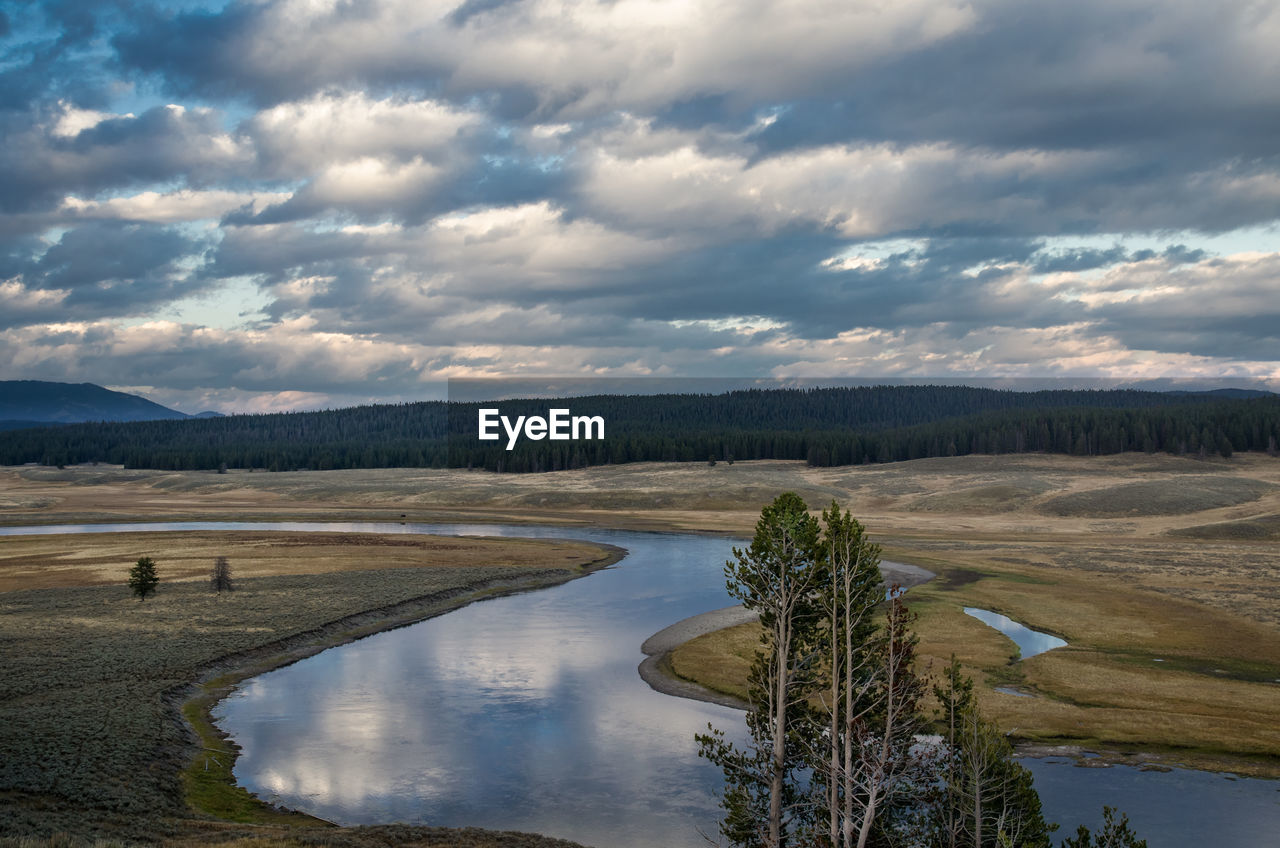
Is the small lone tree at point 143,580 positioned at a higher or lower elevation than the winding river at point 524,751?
higher

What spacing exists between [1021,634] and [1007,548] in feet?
135

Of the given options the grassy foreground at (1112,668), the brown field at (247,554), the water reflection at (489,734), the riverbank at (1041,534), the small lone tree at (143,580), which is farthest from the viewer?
the brown field at (247,554)

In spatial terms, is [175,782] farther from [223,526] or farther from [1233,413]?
[1233,413]

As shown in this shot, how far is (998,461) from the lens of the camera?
16838 centimetres

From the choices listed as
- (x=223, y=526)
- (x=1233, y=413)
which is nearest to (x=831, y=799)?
(x=223, y=526)

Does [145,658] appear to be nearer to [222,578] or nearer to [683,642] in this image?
[222,578]

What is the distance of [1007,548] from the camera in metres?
92.5

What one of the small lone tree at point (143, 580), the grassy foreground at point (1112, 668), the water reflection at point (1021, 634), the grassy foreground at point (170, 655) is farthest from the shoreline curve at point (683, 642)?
the small lone tree at point (143, 580)

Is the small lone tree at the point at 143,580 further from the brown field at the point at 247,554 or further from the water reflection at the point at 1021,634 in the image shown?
the water reflection at the point at 1021,634

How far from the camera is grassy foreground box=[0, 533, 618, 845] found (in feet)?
87.3

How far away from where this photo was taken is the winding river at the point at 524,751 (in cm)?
2775

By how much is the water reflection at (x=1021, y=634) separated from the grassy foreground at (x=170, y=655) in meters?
33.8

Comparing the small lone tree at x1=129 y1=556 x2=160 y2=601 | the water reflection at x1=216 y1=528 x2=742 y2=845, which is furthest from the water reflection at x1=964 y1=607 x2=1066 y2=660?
the small lone tree at x1=129 y1=556 x2=160 y2=601

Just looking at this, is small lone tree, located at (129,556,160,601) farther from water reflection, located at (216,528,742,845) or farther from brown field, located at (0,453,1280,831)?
water reflection, located at (216,528,742,845)
